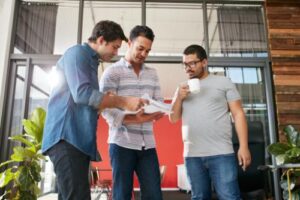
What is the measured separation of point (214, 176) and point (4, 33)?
9.55 ft

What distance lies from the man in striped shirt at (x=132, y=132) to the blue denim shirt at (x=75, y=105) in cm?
27

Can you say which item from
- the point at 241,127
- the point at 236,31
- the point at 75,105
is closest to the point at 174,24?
the point at 236,31

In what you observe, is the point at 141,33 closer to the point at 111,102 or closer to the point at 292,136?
the point at 111,102

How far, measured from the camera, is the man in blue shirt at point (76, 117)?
102 centimetres

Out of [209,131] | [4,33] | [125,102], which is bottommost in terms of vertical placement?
[209,131]

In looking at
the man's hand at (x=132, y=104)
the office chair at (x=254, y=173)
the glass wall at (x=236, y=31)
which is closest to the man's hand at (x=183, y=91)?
the man's hand at (x=132, y=104)

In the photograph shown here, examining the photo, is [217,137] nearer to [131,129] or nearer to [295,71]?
[131,129]

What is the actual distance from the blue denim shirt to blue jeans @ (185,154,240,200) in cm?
66

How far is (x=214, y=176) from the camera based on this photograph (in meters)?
1.56

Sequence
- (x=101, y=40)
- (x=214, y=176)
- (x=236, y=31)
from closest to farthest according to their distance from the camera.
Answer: (x=101, y=40)
(x=214, y=176)
(x=236, y=31)

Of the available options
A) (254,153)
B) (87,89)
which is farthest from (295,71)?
(87,89)

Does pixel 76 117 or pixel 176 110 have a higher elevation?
pixel 176 110

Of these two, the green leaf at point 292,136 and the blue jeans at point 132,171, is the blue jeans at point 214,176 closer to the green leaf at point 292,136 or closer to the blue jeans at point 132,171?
the blue jeans at point 132,171

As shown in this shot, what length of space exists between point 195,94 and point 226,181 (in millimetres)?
535
